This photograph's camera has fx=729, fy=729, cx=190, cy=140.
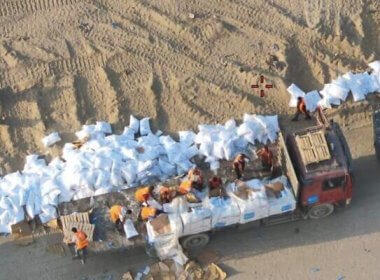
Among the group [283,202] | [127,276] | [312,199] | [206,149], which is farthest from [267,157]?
[127,276]

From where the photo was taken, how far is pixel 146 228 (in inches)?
617

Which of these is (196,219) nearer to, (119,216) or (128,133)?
(119,216)

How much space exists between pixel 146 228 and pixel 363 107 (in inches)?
256

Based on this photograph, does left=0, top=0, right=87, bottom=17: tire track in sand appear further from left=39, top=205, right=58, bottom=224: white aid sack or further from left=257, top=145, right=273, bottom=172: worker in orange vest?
left=257, top=145, right=273, bottom=172: worker in orange vest

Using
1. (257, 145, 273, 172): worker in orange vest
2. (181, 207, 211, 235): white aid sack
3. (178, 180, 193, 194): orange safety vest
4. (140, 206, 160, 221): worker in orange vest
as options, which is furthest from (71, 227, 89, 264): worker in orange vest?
(257, 145, 273, 172): worker in orange vest

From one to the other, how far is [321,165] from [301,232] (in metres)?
1.90

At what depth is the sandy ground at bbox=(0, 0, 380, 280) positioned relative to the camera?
59.0ft

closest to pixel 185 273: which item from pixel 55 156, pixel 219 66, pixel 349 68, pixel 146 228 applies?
pixel 146 228

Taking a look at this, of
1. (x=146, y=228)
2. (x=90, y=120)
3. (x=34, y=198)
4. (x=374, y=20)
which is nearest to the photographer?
(x=146, y=228)

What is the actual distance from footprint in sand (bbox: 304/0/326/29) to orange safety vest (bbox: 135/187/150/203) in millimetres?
6727

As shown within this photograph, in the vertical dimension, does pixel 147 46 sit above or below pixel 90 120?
above

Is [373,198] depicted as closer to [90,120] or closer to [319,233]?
[319,233]

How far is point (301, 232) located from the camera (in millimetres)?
16625

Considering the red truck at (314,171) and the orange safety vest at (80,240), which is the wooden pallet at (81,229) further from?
the red truck at (314,171)
